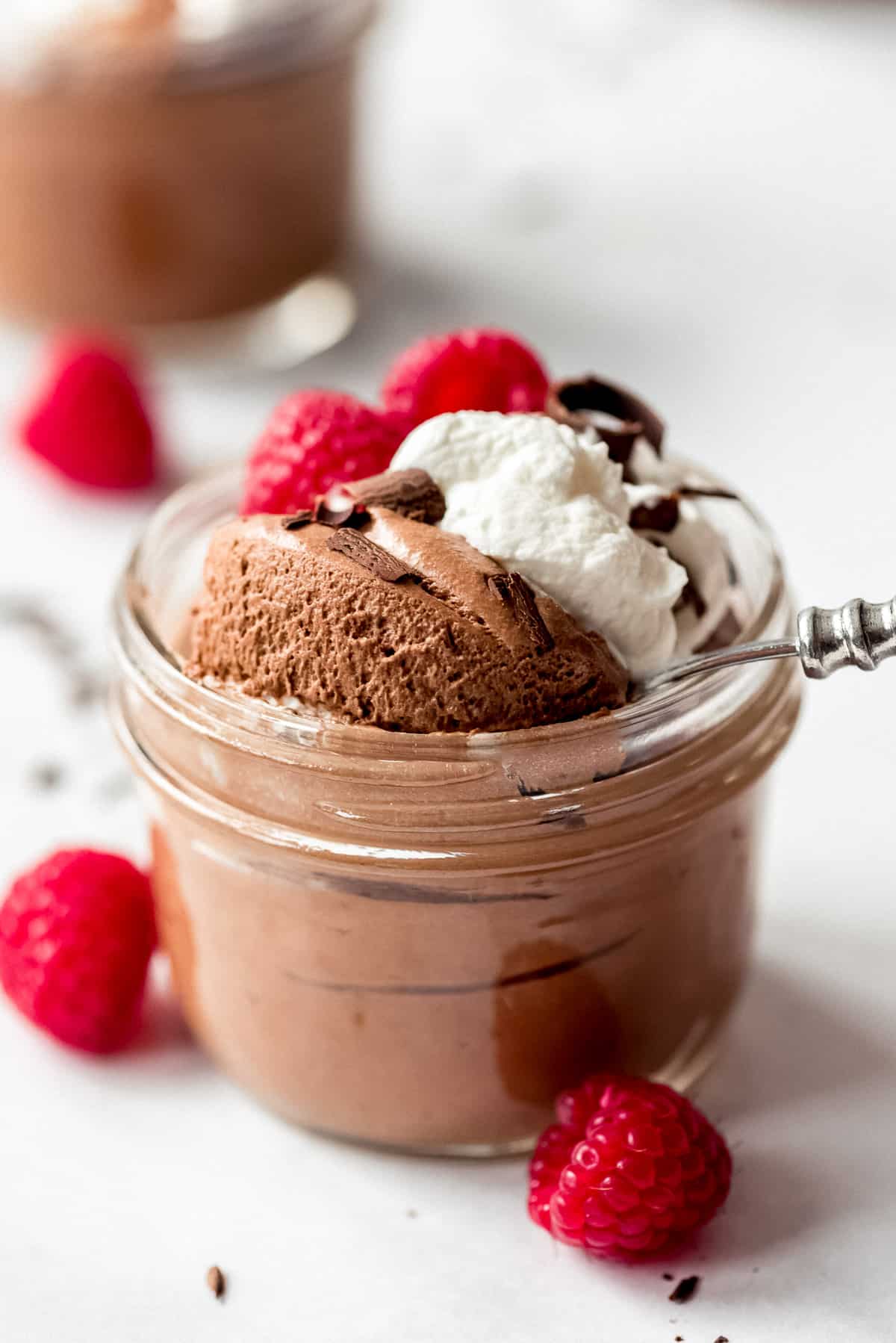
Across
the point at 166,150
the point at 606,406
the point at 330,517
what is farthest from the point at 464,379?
the point at 166,150

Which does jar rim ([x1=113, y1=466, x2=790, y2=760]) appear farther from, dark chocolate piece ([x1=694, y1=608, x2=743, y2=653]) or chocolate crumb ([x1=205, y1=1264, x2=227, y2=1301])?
chocolate crumb ([x1=205, y1=1264, x2=227, y2=1301])

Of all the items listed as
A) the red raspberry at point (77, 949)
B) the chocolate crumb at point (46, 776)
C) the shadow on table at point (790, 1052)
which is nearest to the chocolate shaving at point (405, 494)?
the red raspberry at point (77, 949)

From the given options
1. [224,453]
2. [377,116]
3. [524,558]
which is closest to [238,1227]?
[524,558]

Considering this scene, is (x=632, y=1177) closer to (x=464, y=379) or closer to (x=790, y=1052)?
(x=790, y=1052)

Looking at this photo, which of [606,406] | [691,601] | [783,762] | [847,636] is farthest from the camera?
[783,762]

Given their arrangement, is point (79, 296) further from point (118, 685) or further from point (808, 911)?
point (808, 911)
